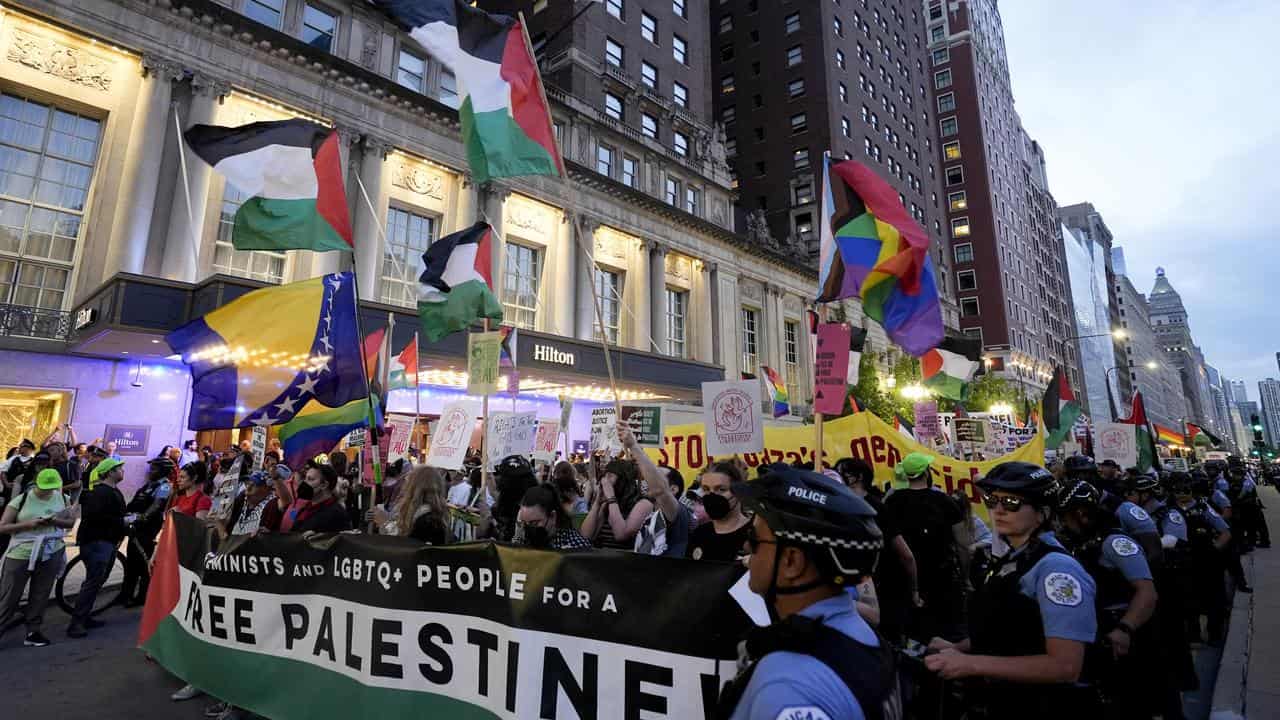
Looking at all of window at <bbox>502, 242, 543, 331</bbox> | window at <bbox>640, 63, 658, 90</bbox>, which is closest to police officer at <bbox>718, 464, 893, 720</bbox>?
window at <bbox>502, 242, 543, 331</bbox>

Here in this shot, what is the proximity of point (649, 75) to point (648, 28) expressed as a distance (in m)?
2.78

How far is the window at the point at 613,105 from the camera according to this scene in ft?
107

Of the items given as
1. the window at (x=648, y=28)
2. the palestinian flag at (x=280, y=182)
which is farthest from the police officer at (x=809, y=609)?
the window at (x=648, y=28)

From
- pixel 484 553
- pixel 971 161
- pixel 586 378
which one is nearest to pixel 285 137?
pixel 484 553

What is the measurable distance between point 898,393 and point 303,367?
31.9m

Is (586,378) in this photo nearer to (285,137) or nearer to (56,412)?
(56,412)

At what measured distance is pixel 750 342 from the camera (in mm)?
39750

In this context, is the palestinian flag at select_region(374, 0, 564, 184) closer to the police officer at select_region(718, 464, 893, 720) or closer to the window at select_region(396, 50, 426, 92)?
the police officer at select_region(718, 464, 893, 720)

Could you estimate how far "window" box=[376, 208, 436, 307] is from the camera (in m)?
23.3

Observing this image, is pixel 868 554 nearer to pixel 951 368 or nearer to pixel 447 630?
pixel 447 630

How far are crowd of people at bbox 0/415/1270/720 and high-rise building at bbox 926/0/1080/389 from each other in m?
67.0

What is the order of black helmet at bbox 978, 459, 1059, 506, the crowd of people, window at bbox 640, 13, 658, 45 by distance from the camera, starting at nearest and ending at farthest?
the crowd of people
black helmet at bbox 978, 459, 1059, 506
window at bbox 640, 13, 658, 45

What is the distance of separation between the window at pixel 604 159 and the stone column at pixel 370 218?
11.3 metres

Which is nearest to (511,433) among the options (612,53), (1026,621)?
(1026,621)
